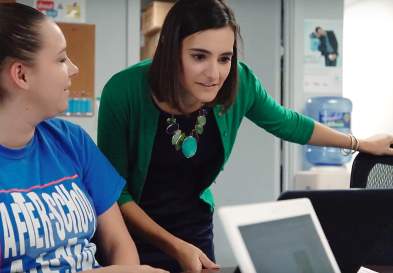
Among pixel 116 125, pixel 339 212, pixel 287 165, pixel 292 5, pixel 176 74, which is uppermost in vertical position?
pixel 292 5

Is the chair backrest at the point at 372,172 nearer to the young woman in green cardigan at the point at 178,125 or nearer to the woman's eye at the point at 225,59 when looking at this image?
the young woman in green cardigan at the point at 178,125

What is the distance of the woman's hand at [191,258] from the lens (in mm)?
1245

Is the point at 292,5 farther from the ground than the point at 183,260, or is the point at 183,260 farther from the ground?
the point at 292,5

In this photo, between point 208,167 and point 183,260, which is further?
point 208,167

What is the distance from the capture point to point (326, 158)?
4.54m

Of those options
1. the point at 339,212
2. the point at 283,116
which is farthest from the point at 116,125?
the point at 339,212

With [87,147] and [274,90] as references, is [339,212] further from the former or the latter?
[274,90]

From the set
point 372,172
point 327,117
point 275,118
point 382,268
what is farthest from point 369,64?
point 382,268

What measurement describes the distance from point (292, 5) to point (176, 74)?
9.50ft

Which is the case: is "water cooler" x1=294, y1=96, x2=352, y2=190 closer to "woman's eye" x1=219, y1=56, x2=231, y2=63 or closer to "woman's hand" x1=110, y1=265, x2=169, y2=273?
"woman's eye" x1=219, y1=56, x2=231, y2=63

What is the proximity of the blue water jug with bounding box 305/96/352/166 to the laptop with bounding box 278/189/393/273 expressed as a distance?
3.17m

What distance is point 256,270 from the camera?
77 cm

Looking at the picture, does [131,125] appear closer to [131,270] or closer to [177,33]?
[177,33]

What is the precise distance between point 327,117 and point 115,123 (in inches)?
116
